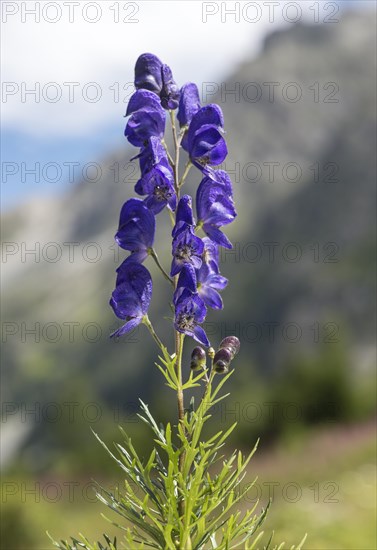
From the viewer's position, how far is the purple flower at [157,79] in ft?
13.4

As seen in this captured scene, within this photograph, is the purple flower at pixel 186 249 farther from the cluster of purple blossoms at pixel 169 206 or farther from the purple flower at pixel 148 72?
the purple flower at pixel 148 72

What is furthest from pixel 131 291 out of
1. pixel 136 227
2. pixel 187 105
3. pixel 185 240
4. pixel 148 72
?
pixel 148 72

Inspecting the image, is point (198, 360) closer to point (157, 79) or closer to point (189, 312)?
point (189, 312)

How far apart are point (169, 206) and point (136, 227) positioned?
222mm

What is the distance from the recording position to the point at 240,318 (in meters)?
139

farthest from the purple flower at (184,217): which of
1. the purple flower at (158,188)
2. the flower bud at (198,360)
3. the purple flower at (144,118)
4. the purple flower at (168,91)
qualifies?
the purple flower at (168,91)

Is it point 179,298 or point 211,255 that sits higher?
point 211,255

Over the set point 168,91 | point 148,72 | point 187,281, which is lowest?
point 187,281

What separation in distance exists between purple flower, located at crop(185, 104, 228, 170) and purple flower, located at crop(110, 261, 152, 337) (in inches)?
26.8

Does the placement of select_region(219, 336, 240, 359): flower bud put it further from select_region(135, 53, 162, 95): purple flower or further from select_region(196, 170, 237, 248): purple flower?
select_region(135, 53, 162, 95): purple flower

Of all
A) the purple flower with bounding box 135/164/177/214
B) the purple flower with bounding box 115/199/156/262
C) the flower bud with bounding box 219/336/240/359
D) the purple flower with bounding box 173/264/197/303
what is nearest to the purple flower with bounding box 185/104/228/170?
the purple flower with bounding box 135/164/177/214

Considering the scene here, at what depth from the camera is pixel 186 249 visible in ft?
12.0

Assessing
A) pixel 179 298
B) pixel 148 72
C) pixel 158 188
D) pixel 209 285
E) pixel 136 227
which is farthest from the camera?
pixel 148 72

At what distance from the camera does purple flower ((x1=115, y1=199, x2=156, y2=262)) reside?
3842 mm
